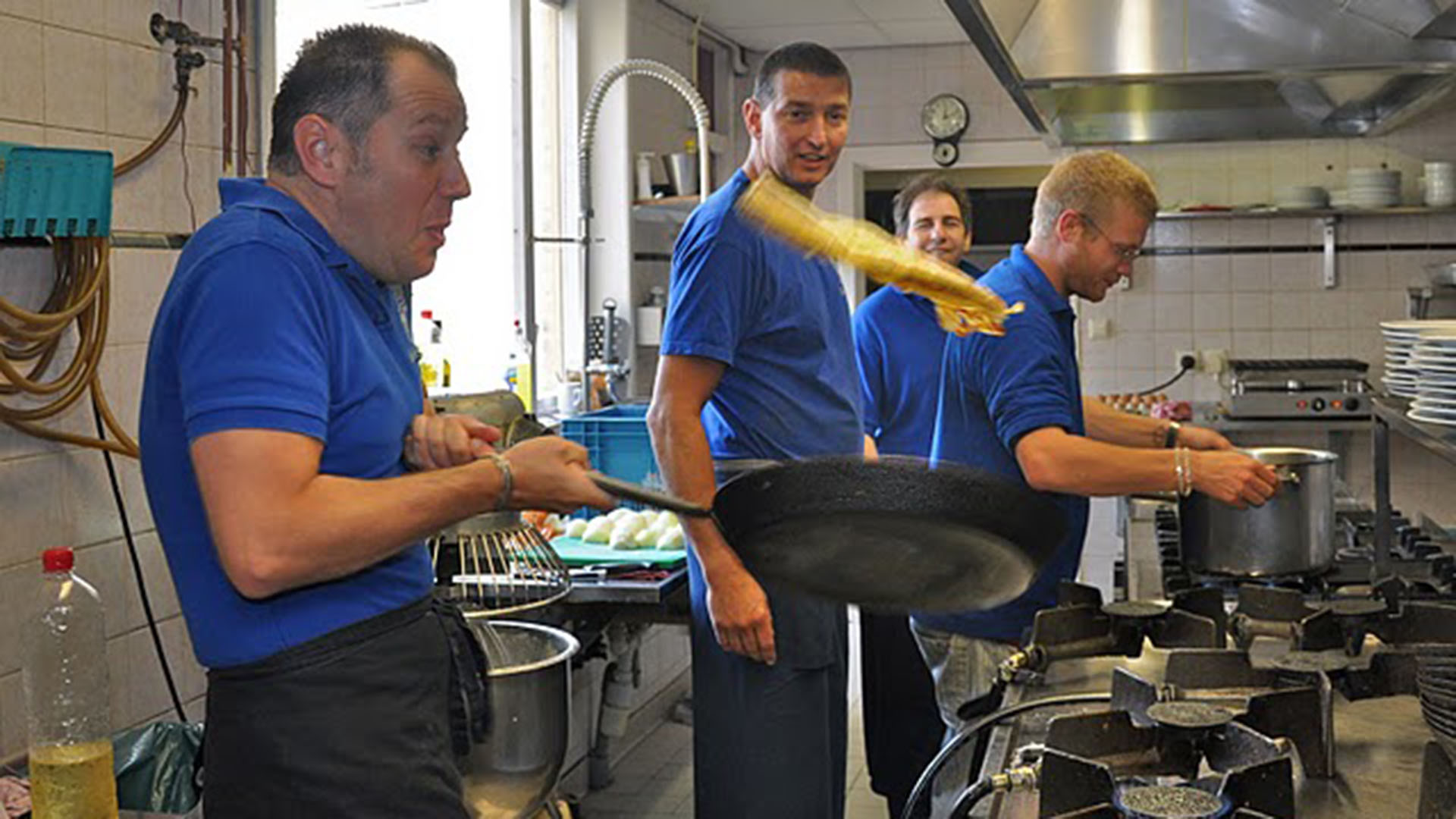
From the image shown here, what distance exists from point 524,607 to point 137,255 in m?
0.95

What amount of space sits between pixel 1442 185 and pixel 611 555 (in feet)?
13.3

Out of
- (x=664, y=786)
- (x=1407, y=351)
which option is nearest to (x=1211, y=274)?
(x=664, y=786)

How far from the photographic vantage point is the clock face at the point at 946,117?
702 cm

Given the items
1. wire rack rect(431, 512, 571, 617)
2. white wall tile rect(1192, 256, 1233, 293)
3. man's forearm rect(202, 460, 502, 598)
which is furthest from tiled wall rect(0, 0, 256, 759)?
white wall tile rect(1192, 256, 1233, 293)

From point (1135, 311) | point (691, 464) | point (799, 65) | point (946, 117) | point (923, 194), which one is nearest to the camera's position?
point (691, 464)

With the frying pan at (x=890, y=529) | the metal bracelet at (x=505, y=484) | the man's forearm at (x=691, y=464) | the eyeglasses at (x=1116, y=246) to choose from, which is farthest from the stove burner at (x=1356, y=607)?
the metal bracelet at (x=505, y=484)

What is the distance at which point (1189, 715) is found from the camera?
1601mm

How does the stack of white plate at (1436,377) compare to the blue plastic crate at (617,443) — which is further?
the blue plastic crate at (617,443)

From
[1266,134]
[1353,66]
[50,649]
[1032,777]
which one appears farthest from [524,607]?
[1266,134]

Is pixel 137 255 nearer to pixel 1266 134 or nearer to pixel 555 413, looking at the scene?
pixel 555 413

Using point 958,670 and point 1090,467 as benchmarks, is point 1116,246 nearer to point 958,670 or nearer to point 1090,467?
point 1090,467

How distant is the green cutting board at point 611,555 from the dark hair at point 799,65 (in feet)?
3.93

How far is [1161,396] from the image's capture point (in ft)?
20.5

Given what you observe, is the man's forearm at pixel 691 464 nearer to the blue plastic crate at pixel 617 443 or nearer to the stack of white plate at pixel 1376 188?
the blue plastic crate at pixel 617 443
